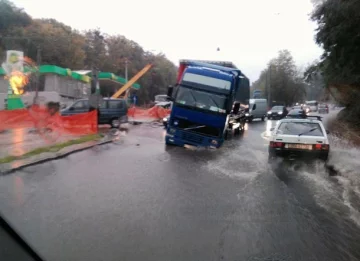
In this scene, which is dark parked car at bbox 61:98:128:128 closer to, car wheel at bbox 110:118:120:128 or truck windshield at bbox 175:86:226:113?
car wheel at bbox 110:118:120:128

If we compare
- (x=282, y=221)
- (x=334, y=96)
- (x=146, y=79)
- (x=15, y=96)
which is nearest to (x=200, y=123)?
(x=282, y=221)

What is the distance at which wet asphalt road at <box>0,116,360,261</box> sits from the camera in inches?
205

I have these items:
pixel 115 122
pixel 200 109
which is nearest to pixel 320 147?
pixel 200 109

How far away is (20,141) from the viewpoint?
16781 millimetres

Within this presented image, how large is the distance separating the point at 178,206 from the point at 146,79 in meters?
68.6

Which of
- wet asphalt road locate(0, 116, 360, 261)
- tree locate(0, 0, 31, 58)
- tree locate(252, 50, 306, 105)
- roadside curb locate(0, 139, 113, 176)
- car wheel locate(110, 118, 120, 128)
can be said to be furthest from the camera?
tree locate(252, 50, 306, 105)

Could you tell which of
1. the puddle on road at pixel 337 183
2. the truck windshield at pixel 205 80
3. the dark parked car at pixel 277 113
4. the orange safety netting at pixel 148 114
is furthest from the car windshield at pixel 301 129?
the dark parked car at pixel 277 113

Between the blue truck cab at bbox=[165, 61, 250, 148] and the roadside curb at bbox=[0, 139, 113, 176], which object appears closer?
the roadside curb at bbox=[0, 139, 113, 176]

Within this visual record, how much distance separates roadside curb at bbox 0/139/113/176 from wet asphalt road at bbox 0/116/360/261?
359 millimetres

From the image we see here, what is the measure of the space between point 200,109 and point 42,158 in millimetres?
6139

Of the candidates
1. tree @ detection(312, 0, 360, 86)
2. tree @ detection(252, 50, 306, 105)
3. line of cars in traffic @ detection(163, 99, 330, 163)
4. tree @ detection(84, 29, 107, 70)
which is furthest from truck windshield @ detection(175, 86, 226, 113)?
tree @ detection(252, 50, 306, 105)

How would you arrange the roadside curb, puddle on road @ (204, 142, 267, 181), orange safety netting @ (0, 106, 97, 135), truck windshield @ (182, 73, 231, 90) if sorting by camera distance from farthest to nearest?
orange safety netting @ (0, 106, 97, 135), truck windshield @ (182, 73, 231, 90), puddle on road @ (204, 142, 267, 181), the roadside curb

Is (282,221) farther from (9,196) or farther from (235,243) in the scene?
(9,196)

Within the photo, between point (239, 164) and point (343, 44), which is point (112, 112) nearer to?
point (343, 44)
